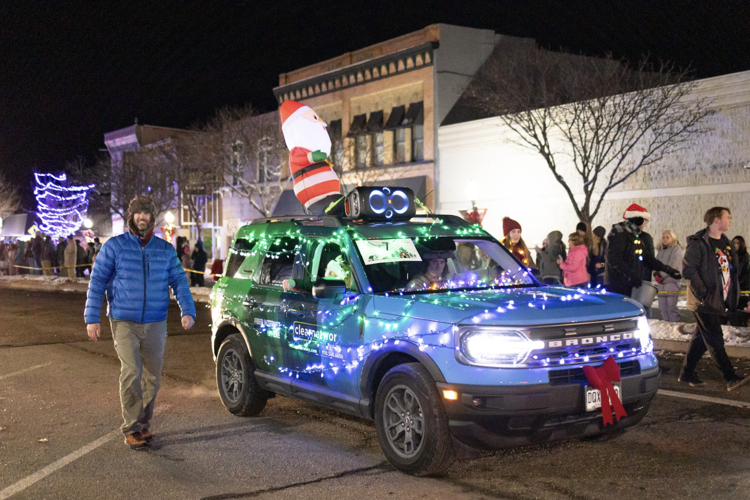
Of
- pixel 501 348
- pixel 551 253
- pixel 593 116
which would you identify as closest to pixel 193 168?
pixel 593 116

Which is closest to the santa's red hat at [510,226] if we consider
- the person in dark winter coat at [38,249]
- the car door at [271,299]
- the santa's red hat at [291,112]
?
the santa's red hat at [291,112]

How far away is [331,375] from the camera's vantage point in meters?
6.22

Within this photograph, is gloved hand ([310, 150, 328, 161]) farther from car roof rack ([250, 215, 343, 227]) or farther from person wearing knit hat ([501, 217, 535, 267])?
person wearing knit hat ([501, 217, 535, 267])

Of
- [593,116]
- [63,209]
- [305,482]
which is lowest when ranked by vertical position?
[305,482]

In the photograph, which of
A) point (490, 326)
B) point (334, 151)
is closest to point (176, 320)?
point (490, 326)

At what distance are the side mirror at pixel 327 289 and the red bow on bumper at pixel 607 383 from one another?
1920mm

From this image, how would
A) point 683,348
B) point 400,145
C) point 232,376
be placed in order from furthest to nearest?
point 400,145 < point 683,348 < point 232,376

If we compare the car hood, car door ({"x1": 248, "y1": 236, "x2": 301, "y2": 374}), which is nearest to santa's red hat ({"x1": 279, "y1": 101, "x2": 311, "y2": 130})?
car door ({"x1": 248, "y1": 236, "x2": 301, "y2": 374})

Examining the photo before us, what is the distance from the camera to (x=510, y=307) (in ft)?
17.1

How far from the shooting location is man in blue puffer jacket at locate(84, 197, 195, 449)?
6281 millimetres

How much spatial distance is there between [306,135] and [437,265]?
16.6 ft

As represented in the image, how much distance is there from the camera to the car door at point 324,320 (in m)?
6.00

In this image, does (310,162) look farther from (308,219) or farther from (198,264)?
(198,264)

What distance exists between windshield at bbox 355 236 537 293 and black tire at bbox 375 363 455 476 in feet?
2.63
